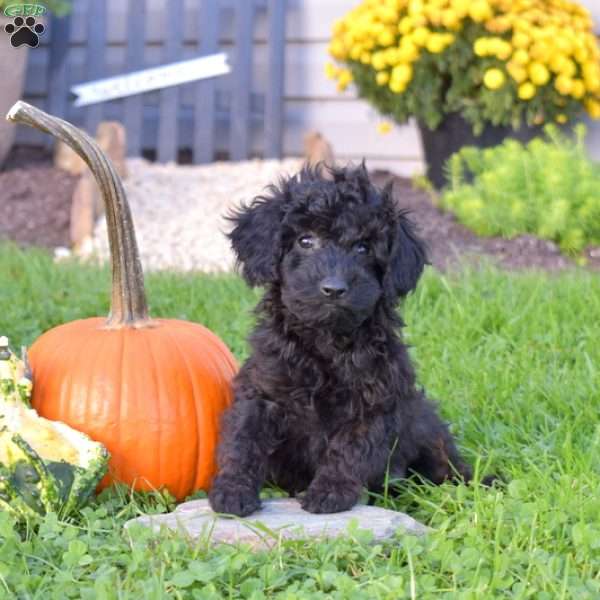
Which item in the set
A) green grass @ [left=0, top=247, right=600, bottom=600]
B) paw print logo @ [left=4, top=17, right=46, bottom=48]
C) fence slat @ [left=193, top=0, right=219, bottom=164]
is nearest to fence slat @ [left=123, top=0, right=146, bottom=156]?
fence slat @ [left=193, top=0, right=219, bottom=164]

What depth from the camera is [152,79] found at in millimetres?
9188

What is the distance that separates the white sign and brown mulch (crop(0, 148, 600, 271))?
64 centimetres

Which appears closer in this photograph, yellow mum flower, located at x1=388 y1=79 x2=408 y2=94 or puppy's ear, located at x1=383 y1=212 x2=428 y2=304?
puppy's ear, located at x1=383 y1=212 x2=428 y2=304

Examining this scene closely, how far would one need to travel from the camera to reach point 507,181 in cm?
707

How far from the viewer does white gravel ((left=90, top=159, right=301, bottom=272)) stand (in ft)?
23.8

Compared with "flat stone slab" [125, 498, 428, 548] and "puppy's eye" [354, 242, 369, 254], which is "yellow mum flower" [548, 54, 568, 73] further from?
"flat stone slab" [125, 498, 428, 548]

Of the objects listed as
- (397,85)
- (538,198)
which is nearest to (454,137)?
(397,85)

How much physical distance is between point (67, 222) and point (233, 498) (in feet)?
16.2

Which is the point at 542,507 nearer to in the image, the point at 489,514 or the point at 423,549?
the point at 489,514

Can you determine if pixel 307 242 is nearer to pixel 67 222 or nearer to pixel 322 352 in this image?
pixel 322 352

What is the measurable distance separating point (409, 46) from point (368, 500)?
4.74 metres

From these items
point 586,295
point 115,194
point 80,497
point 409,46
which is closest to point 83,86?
point 409,46

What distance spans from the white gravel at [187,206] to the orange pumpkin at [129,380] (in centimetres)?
276

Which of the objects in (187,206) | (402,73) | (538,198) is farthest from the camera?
(187,206)
